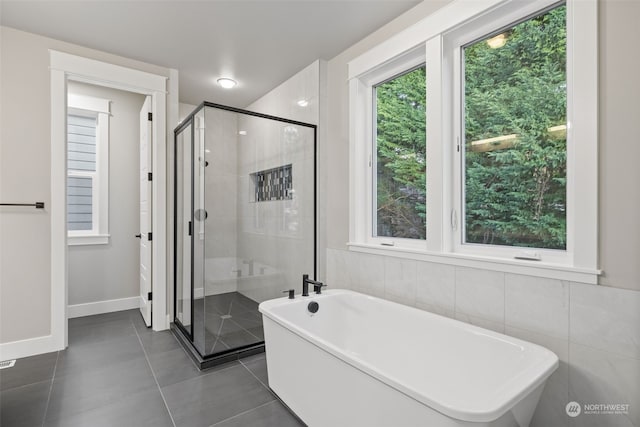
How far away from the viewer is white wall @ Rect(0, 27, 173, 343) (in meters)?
2.44

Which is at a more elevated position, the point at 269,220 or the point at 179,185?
the point at 179,185

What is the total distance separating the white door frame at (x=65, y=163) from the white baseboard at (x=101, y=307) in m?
0.90

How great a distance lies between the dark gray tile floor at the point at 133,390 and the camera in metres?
1.76

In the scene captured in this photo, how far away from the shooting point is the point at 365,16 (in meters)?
2.34

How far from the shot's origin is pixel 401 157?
8.07 feet

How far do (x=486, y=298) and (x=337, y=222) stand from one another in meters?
1.46

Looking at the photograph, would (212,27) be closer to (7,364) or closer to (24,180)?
(24,180)

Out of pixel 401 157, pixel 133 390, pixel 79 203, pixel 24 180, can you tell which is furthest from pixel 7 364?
pixel 401 157

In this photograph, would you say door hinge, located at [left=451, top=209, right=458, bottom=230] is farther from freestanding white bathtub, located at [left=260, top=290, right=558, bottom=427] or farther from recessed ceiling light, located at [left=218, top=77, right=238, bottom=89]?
recessed ceiling light, located at [left=218, top=77, right=238, bottom=89]

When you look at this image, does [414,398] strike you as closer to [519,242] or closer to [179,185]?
[519,242]

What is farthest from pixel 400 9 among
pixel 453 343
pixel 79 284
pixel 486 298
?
pixel 79 284

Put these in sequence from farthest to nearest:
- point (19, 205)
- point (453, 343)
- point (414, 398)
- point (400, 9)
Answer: point (19, 205)
point (400, 9)
point (453, 343)
point (414, 398)

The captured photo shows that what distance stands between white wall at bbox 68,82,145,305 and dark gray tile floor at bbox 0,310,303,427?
875 millimetres

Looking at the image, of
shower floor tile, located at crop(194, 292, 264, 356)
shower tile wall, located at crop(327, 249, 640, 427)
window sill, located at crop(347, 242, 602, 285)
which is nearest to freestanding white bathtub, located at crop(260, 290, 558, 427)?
shower tile wall, located at crop(327, 249, 640, 427)
